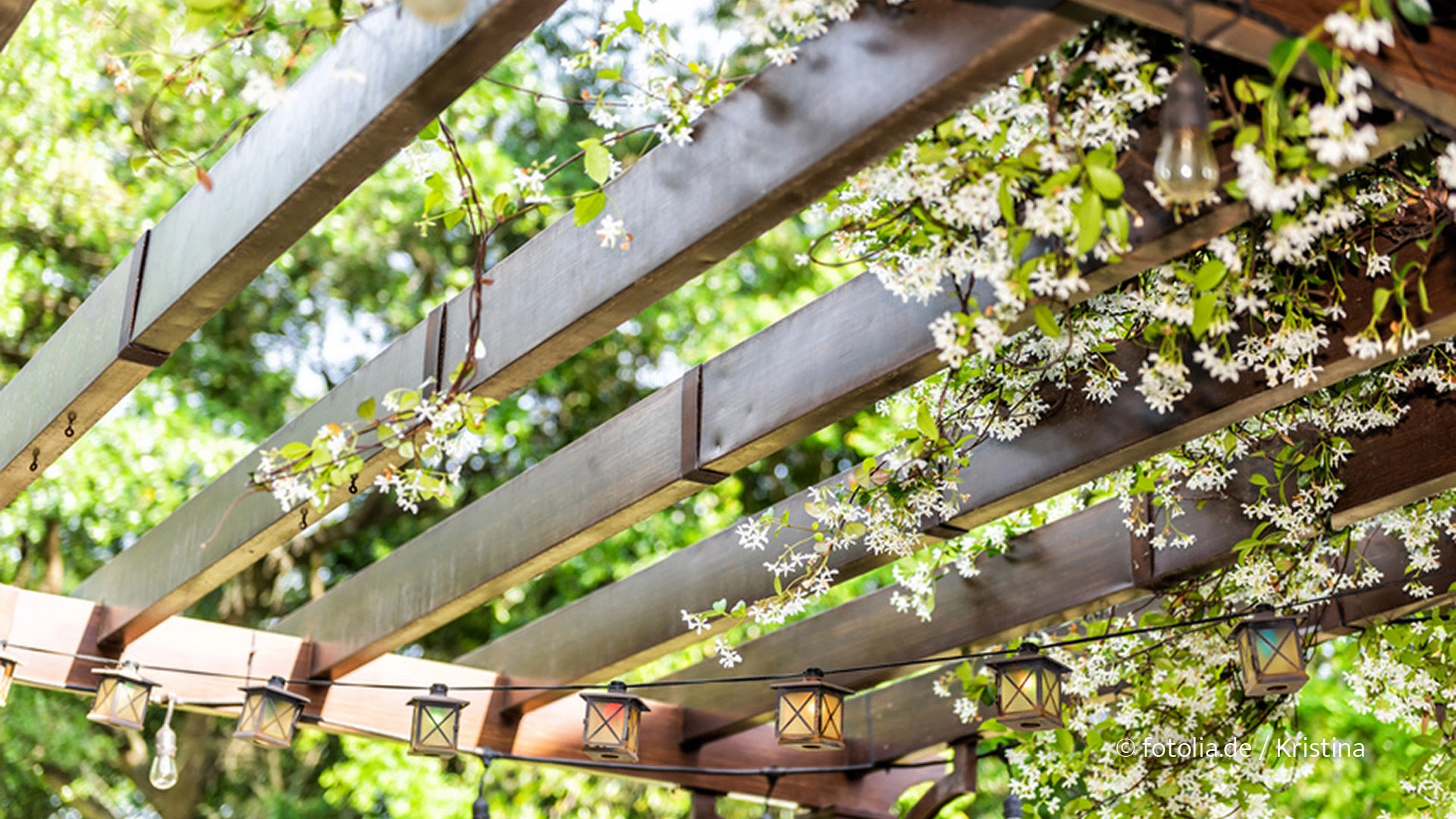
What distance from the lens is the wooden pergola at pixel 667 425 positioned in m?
1.62

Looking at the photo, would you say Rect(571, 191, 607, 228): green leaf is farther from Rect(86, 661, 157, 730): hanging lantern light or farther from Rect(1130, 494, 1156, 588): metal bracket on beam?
Rect(86, 661, 157, 730): hanging lantern light

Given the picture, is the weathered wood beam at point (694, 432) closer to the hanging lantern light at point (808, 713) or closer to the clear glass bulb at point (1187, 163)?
the clear glass bulb at point (1187, 163)

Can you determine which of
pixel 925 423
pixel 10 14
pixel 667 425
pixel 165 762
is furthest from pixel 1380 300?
pixel 165 762

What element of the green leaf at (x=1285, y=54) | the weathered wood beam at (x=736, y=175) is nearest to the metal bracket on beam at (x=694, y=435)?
the weathered wood beam at (x=736, y=175)

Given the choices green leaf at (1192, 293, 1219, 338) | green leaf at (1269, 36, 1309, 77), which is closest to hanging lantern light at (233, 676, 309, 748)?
green leaf at (1192, 293, 1219, 338)

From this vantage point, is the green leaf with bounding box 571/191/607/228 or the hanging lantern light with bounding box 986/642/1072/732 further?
the hanging lantern light with bounding box 986/642/1072/732

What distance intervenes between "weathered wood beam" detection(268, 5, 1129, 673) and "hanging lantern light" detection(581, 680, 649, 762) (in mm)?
416

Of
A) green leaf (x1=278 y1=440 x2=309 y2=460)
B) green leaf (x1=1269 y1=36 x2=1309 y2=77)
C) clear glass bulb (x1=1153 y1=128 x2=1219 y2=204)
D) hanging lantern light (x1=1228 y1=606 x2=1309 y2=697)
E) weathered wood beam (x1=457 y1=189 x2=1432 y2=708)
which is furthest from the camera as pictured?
hanging lantern light (x1=1228 y1=606 x2=1309 y2=697)

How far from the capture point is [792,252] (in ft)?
22.1

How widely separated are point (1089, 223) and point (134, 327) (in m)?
1.76

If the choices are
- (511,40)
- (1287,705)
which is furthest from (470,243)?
(511,40)

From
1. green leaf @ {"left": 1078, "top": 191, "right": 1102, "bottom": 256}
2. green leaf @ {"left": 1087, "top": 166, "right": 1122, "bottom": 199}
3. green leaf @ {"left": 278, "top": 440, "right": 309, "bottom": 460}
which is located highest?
green leaf @ {"left": 1087, "top": 166, "right": 1122, "bottom": 199}

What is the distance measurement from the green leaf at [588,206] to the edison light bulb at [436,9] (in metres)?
0.40

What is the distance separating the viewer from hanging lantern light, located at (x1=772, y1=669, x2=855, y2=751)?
10.7ft
